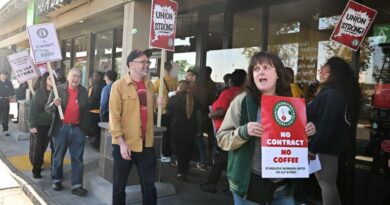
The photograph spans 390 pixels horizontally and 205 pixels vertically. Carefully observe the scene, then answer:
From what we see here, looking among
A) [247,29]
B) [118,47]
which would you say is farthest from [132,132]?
[118,47]

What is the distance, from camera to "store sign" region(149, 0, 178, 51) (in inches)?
213

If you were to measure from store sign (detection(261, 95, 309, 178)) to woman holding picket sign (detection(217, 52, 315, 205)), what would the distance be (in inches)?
3.2

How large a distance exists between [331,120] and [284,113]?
72.9 inches

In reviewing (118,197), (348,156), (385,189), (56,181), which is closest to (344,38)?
(348,156)

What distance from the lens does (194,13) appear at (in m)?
8.67

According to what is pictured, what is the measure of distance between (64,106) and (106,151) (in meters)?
0.90

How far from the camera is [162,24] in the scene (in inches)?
217

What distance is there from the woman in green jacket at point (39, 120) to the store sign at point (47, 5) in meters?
3.02

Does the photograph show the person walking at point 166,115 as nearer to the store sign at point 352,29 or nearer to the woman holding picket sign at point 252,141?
the store sign at point 352,29

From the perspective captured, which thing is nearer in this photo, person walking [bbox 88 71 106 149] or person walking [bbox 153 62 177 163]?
person walking [bbox 153 62 177 163]

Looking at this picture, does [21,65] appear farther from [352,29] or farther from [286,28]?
[352,29]

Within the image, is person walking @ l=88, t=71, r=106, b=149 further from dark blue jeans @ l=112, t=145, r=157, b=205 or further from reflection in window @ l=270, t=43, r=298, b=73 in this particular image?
dark blue jeans @ l=112, t=145, r=157, b=205

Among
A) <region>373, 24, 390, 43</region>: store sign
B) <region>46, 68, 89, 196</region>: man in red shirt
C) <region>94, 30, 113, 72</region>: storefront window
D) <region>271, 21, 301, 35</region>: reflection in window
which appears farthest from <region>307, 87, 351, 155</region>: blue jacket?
<region>94, 30, 113, 72</region>: storefront window

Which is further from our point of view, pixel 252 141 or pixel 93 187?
pixel 93 187
